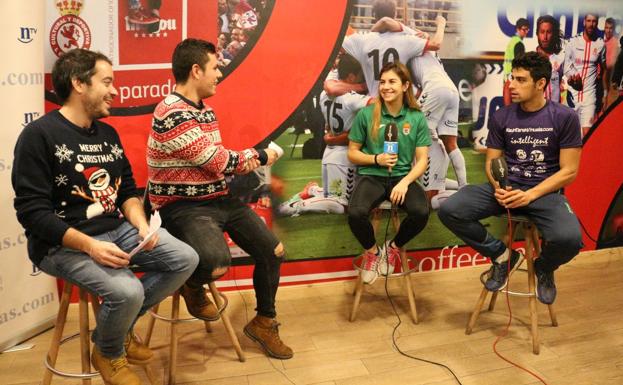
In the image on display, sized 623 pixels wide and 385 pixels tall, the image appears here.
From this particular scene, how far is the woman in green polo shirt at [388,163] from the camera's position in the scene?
113 inches

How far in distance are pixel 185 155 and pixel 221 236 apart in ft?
1.25

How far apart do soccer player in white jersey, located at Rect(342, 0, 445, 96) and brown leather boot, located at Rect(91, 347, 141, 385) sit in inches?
81.9

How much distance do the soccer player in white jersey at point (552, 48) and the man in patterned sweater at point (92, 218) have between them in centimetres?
272

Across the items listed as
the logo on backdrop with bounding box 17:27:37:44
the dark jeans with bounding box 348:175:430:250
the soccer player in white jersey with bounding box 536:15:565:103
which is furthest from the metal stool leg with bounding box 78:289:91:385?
the soccer player in white jersey with bounding box 536:15:565:103

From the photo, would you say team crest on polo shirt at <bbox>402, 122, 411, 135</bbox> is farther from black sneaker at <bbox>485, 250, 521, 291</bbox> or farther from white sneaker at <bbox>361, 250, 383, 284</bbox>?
black sneaker at <bbox>485, 250, 521, 291</bbox>

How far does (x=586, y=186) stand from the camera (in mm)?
3850

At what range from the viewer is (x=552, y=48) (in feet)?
11.7

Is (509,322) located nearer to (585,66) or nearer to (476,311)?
(476,311)

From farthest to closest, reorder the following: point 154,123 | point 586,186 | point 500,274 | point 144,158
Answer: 1. point 586,186
2. point 144,158
3. point 500,274
4. point 154,123

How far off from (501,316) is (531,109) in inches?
45.6

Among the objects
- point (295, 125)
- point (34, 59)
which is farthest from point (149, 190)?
point (295, 125)

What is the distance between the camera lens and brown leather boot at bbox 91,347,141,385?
1931 millimetres

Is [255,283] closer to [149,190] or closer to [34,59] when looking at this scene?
[149,190]

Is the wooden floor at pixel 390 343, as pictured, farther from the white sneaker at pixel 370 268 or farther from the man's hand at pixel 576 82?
the man's hand at pixel 576 82
